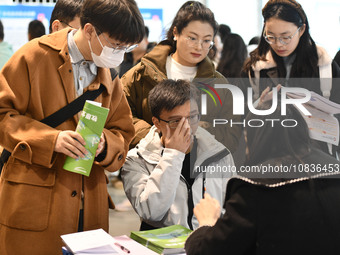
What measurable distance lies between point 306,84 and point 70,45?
1412 millimetres

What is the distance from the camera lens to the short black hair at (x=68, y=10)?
229cm

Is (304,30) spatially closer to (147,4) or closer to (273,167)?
(273,167)

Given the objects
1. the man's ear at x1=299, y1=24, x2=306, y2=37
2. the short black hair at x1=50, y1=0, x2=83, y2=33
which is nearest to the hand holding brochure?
the man's ear at x1=299, y1=24, x2=306, y2=37

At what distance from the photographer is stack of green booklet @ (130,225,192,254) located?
1.54 metres

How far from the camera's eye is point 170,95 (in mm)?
2088

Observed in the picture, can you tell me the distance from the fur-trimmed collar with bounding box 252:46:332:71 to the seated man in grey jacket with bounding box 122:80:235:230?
60 cm

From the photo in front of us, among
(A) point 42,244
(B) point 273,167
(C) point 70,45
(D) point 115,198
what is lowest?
(D) point 115,198

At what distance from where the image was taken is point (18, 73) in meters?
1.65

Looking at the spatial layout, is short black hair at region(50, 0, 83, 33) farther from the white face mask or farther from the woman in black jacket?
the woman in black jacket

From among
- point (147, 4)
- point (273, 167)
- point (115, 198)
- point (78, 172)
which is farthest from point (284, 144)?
point (147, 4)

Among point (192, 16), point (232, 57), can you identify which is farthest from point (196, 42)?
point (232, 57)

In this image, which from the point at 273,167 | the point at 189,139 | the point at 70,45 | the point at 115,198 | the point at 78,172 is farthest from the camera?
the point at 115,198

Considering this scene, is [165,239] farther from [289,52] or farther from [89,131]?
[289,52]

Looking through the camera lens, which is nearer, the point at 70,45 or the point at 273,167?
the point at 273,167
